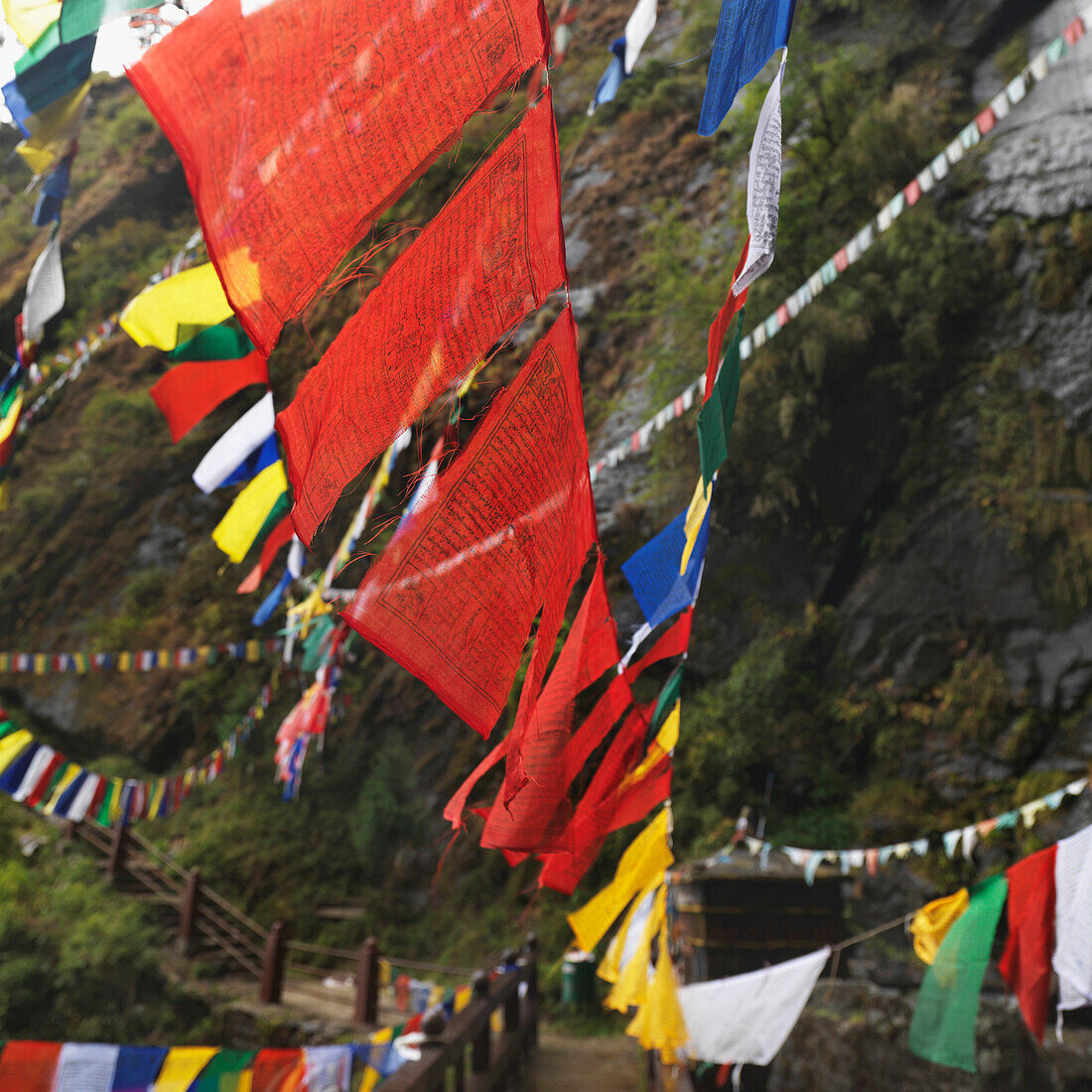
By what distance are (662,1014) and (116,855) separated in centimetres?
716

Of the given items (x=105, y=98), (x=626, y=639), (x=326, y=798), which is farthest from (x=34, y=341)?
(x=105, y=98)

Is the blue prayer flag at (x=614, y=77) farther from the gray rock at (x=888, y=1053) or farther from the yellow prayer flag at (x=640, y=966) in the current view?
the gray rock at (x=888, y=1053)

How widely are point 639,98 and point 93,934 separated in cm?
1155

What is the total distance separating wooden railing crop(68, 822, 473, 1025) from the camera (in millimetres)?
7129

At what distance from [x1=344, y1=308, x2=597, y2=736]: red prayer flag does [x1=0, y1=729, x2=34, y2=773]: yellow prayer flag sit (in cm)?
531

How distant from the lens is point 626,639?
279 cm

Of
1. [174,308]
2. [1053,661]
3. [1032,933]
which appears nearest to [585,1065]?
[1032,933]

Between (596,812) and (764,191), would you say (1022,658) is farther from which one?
(764,191)

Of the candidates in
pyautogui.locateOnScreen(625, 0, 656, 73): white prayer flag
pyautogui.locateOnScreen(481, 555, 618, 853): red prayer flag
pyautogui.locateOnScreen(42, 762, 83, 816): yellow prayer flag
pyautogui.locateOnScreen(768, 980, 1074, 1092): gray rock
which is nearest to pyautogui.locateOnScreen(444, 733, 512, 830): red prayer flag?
pyautogui.locateOnScreen(481, 555, 618, 853): red prayer flag

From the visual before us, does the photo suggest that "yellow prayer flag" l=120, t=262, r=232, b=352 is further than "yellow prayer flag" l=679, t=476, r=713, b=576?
Yes

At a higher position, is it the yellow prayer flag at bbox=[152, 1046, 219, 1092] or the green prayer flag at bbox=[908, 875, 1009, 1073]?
the green prayer flag at bbox=[908, 875, 1009, 1073]

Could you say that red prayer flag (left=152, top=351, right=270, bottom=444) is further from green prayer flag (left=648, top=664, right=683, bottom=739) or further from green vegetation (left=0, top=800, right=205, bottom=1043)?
green vegetation (left=0, top=800, right=205, bottom=1043)

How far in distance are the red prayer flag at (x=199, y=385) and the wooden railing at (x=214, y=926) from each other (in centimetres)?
530

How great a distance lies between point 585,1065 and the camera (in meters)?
5.66
